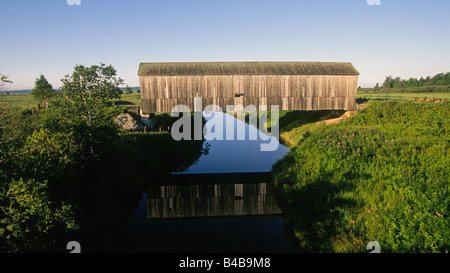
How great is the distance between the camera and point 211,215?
32.1 feet

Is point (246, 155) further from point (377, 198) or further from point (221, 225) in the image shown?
point (377, 198)

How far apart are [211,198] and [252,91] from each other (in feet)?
37.0

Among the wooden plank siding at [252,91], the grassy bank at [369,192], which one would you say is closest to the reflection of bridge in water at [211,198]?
the grassy bank at [369,192]

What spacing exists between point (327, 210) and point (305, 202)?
101 centimetres

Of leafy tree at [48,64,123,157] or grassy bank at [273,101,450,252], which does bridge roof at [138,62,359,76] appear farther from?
grassy bank at [273,101,450,252]

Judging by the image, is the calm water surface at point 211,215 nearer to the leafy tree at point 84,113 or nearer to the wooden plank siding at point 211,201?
the wooden plank siding at point 211,201

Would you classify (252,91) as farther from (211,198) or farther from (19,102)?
(19,102)

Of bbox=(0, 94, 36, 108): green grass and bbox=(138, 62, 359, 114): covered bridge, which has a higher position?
bbox=(138, 62, 359, 114): covered bridge

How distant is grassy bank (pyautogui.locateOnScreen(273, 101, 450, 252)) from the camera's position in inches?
234

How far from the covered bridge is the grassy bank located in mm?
8227

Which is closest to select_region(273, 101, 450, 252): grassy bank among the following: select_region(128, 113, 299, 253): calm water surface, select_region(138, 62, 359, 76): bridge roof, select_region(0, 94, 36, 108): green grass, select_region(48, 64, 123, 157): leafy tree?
select_region(128, 113, 299, 253): calm water surface

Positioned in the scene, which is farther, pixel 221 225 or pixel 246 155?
pixel 246 155

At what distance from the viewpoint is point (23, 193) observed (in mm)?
5812

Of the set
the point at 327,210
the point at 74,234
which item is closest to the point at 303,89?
the point at 327,210
